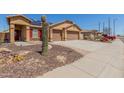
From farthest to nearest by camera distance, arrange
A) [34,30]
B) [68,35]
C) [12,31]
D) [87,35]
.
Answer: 1. [87,35]
2. [68,35]
3. [34,30]
4. [12,31]

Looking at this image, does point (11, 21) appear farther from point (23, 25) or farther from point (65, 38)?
point (65, 38)

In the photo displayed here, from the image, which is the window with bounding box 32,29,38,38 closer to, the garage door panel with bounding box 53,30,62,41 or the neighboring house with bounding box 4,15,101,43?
the neighboring house with bounding box 4,15,101,43

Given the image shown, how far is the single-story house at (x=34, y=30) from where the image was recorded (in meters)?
23.2

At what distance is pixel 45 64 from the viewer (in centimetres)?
929

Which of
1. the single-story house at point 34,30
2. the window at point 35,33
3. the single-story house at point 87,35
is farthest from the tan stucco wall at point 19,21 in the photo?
the single-story house at point 87,35

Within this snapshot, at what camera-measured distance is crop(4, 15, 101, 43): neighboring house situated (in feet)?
76.2

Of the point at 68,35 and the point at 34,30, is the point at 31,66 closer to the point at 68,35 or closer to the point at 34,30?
the point at 34,30

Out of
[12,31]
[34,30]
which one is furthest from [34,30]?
[12,31]

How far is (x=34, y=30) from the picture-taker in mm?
26953

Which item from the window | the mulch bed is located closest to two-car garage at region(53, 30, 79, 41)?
the window

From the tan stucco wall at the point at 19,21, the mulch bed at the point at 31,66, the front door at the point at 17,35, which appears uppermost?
the tan stucco wall at the point at 19,21

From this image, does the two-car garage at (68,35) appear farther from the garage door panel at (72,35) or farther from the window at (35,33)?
the window at (35,33)
